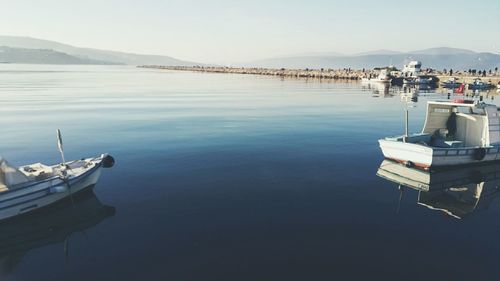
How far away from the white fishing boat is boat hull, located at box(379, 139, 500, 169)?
72.8 feet

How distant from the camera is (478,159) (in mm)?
27578

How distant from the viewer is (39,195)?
19078mm

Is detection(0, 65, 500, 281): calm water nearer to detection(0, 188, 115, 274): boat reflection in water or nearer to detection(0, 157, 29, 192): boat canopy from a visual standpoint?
detection(0, 188, 115, 274): boat reflection in water

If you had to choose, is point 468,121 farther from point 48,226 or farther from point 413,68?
point 413,68

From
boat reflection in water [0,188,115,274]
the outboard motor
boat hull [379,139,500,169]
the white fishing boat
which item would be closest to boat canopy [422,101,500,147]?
boat hull [379,139,500,169]

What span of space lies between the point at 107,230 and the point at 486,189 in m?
24.2

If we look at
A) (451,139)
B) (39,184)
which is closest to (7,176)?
(39,184)

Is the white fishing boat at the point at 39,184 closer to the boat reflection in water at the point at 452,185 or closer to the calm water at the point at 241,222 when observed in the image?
the calm water at the point at 241,222

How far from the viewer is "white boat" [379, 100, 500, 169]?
86.3 ft

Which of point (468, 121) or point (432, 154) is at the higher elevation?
point (468, 121)

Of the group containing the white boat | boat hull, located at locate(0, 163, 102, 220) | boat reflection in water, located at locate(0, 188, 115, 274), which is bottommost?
boat reflection in water, located at locate(0, 188, 115, 274)

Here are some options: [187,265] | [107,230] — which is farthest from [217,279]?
[107,230]

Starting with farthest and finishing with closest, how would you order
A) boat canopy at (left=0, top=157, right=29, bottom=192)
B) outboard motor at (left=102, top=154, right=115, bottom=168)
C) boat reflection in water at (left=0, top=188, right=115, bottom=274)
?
outboard motor at (left=102, top=154, right=115, bottom=168)
boat canopy at (left=0, top=157, right=29, bottom=192)
boat reflection in water at (left=0, top=188, right=115, bottom=274)

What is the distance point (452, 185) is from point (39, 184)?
26.3 metres
